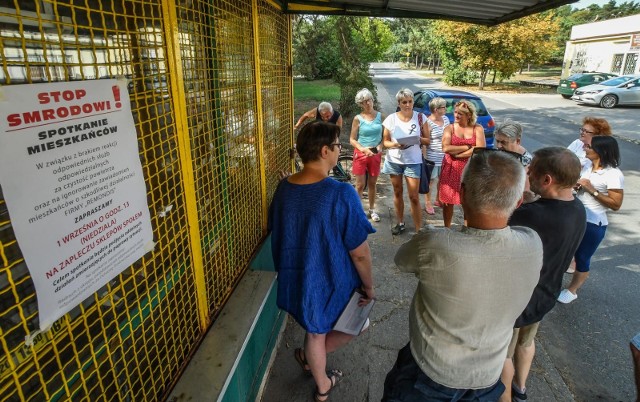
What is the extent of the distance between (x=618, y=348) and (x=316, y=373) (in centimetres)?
254

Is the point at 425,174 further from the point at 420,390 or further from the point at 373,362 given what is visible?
the point at 420,390

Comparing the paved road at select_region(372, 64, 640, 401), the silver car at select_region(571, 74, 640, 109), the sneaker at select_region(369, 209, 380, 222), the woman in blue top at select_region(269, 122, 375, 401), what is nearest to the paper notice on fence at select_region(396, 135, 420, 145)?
the sneaker at select_region(369, 209, 380, 222)

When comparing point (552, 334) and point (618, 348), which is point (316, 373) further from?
point (618, 348)

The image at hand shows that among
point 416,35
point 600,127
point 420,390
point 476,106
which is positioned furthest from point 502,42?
point 420,390

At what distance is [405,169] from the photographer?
483 cm

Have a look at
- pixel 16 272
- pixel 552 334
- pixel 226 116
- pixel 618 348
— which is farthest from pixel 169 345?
pixel 618 348

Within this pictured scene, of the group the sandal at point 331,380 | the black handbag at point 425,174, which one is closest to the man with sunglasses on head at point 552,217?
the sandal at point 331,380

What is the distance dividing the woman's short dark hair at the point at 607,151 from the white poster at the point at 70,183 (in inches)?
145

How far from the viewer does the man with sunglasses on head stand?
2.09 metres

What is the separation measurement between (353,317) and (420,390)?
0.69 meters

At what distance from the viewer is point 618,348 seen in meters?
3.15

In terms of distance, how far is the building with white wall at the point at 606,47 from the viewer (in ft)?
86.3

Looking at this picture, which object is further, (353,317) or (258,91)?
(258,91)

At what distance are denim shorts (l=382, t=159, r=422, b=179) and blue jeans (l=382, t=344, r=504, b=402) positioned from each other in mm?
3120
